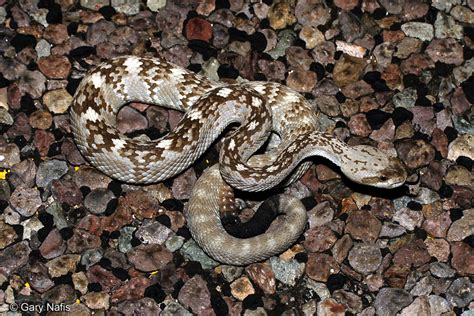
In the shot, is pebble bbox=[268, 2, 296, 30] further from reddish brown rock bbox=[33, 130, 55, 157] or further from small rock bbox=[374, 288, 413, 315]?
small rock bbox=[374, 288, 413, 315]

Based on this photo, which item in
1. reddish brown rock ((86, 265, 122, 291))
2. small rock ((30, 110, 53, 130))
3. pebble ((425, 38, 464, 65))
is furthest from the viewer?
pebble ((425, 38, 464, 65))

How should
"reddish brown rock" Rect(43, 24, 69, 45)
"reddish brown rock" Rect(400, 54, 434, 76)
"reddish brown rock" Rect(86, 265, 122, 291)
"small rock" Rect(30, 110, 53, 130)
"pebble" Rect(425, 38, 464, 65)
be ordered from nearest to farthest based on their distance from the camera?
"reddish brown rock" Rect(86, 265, 122, 291), "small rock" Rect(30, 110, 53, 130), "reddish brown rock" Rect(43, 24, 69, 45), "reddish brown rock" Rect(400, 54, 434, 76), "pebble" Rect(425, 38, 464, 65)

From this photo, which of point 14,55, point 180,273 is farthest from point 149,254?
point 14,55

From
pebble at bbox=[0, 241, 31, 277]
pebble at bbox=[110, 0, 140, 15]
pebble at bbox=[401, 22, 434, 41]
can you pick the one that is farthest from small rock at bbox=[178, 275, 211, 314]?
pebble at bbox=[401, 22, 434, 41]

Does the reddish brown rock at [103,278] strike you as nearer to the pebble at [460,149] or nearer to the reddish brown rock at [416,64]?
the pebble at [460,149]

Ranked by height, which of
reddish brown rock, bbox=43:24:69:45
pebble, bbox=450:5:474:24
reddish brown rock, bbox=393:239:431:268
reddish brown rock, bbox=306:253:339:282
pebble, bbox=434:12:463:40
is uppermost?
pebble, bbox=450:5:474:24

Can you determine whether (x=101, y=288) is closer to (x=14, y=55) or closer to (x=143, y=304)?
(x=143, y=304)
